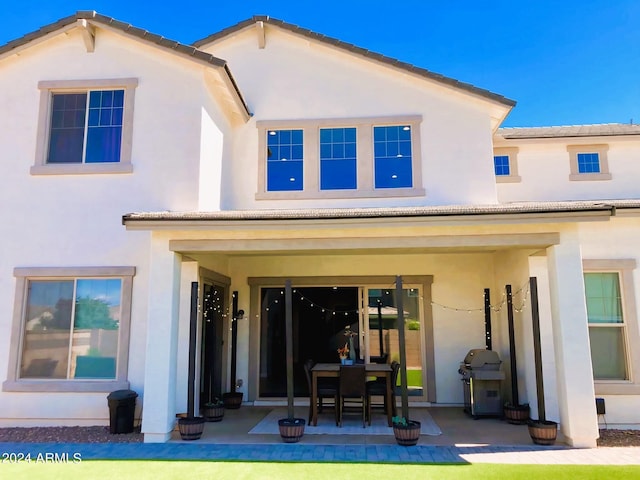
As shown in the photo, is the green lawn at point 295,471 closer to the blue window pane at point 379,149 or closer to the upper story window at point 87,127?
the upper story window at point 87,127

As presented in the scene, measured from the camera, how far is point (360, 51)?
11305 millimetres

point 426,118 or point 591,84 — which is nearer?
point 426,118

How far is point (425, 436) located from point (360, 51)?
860cm

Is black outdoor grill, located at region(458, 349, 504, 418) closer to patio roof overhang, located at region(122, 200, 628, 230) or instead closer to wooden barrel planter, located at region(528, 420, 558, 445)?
wooden barrel planter, located at region(528, 420, 558, 445)

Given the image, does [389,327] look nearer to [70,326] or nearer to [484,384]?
[484,384]

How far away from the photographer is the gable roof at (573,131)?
44.0 feet

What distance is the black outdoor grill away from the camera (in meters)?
9.76

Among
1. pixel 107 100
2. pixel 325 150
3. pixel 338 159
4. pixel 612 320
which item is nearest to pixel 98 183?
pixel 107 100

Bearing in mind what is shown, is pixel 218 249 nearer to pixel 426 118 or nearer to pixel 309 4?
pixel 426 118

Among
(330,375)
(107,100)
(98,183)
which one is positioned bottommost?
(330,375)

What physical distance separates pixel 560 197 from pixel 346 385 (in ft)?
29.2

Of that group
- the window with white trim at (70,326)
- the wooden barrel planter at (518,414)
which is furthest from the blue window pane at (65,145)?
the wooden barrel planter at (518,414)

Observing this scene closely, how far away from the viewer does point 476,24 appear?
15.6 meters

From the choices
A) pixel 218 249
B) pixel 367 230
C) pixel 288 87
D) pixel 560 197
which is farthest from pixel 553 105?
pixel 218 249
